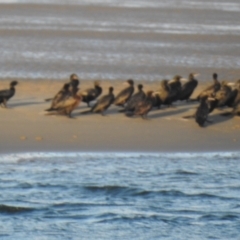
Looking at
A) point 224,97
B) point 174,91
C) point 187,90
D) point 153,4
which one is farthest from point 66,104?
point 153,4

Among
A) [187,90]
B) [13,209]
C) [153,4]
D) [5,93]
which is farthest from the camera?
[153,4]

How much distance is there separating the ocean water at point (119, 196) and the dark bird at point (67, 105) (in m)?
2.23

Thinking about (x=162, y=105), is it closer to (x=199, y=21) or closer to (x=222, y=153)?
(x=222, y=153)

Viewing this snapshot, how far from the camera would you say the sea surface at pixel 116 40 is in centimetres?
2016

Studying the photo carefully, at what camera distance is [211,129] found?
13578 millimetres

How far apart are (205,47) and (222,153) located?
42.8 ft

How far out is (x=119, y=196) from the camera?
31.5 ft

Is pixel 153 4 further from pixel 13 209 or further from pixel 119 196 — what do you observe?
pixel 13 209

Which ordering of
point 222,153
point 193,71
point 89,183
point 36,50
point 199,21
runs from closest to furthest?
point 89,183 < point 222,153 < point 193,71 < point 36,50 < point 199,21

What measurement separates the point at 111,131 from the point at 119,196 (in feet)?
11.8

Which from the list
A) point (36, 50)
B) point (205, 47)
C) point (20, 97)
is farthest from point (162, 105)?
point (205, 47)

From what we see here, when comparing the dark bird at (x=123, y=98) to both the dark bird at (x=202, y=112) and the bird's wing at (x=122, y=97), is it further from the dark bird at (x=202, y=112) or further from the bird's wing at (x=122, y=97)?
the dark bird at (x=202, y=112)

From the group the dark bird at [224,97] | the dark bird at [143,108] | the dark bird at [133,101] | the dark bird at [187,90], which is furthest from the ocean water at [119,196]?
the dark bird at [187,90]

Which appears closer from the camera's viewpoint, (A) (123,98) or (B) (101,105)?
(B) (101,105)
